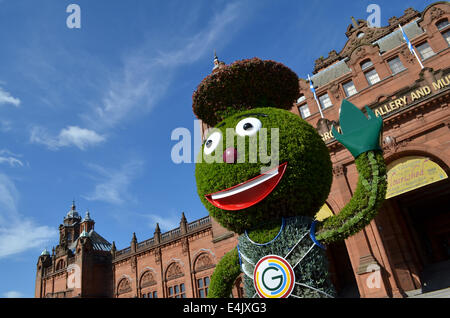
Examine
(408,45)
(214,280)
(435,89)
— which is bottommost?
(214,280)

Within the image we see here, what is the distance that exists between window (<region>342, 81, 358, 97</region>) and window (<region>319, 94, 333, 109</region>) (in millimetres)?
1120

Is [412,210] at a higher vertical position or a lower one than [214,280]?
higher

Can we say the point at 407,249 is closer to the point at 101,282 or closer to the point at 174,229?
the point at 174,229

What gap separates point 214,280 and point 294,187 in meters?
2.44

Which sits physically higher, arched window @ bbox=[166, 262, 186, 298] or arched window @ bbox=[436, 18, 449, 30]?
arched window @ bbox=[436, 18, 449, 30]

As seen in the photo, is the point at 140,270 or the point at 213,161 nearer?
the point at 213,161

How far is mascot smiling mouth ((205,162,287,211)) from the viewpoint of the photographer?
215 inches

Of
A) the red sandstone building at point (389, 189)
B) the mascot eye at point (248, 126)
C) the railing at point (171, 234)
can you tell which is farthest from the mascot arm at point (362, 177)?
the railing at point (171, 234)

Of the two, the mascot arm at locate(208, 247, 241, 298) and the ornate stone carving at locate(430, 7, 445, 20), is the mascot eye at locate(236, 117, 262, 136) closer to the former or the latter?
the mascot arm at locate(208, 247, 241, 298)

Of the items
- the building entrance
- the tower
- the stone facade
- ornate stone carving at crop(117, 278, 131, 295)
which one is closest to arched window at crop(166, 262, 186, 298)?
ornate stone carving at crop(117, 278, 131, 295)

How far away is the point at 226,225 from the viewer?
20.1 feet

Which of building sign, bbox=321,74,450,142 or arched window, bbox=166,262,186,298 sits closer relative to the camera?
building sign, bbox=321,74,450,142

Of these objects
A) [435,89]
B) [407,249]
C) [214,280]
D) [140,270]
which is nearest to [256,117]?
[214,280]

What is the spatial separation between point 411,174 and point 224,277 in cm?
1107
